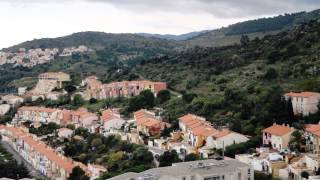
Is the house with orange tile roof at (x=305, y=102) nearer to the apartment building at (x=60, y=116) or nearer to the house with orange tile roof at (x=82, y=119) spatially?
the house with orange tile roof at (x=82, y=119)

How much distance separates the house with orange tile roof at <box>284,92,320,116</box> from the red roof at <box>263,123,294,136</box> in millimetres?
4444

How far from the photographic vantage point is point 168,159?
37469 millimetres

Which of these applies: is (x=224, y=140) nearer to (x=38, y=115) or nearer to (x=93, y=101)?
(x=93, y=101)

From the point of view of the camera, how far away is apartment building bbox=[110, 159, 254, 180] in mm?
29173

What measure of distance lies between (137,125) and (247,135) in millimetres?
13381

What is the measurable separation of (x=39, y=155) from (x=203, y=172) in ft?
85.2

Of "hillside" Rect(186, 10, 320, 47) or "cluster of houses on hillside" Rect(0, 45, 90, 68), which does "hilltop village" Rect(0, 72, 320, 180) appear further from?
"hillside" Rect(186, 10, 320, 47)

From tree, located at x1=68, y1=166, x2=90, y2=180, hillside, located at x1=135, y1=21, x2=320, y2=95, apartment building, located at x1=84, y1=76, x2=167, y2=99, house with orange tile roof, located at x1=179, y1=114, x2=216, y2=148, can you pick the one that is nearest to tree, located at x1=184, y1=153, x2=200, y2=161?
house with orange tile roof, located at x1=179, y1=114, x2=216, y2=148

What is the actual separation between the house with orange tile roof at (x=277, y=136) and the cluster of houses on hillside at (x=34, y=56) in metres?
98.6

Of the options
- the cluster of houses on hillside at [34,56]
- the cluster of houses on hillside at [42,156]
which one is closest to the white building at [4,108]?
the cluster of houses on hillside at [42,156]

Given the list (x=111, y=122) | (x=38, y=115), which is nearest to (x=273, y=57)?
(x=111, y=122)

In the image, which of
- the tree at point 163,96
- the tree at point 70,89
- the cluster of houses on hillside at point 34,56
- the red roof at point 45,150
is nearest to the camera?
the red roof at point 45,150

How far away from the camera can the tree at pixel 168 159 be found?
37.0m

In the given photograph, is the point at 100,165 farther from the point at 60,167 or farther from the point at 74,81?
the point at 74,81
